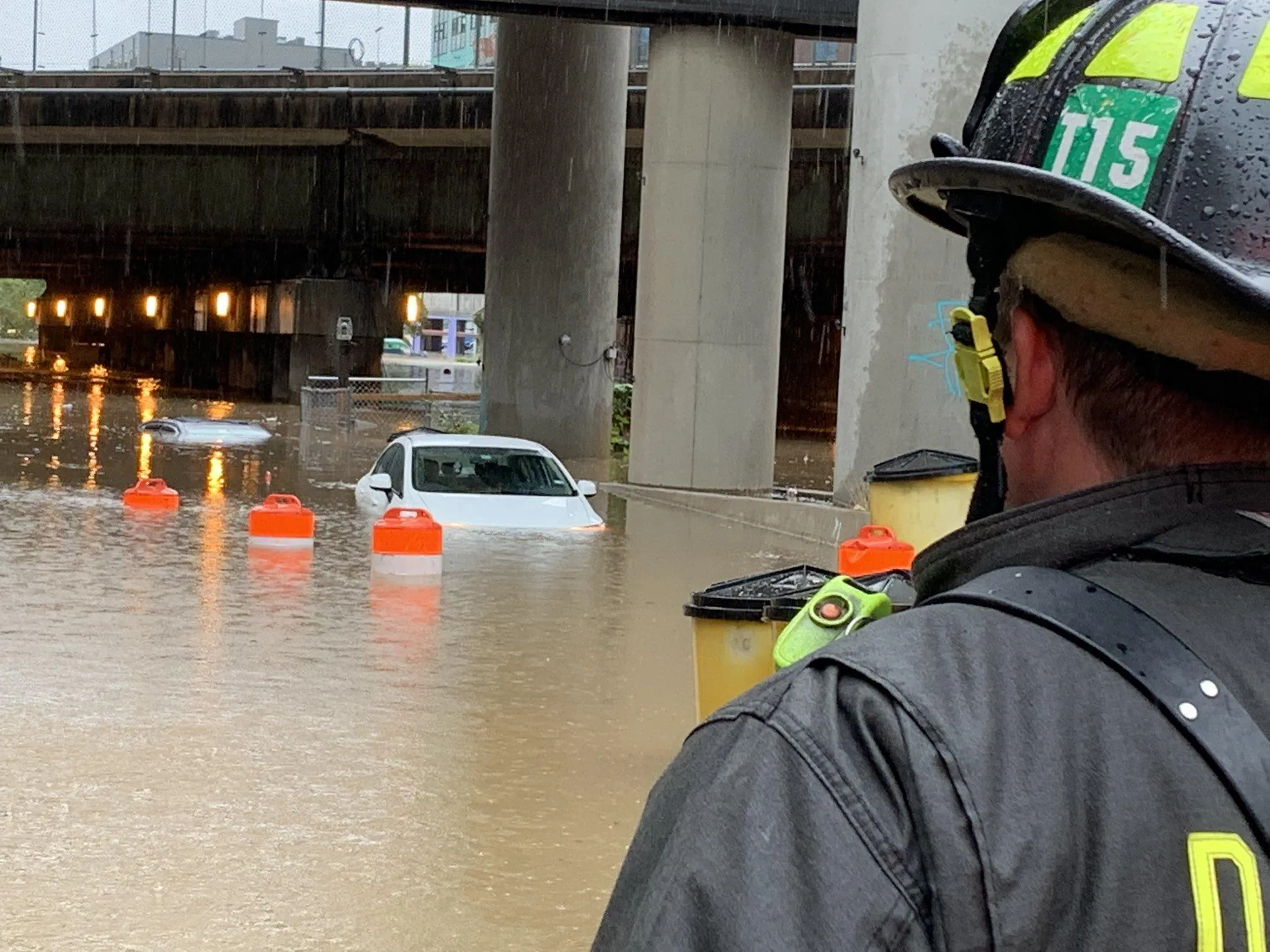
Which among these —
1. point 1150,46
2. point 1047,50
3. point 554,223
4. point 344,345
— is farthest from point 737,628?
point 344,345

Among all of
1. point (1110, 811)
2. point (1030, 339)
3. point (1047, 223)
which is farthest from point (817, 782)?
point (1047, 223)

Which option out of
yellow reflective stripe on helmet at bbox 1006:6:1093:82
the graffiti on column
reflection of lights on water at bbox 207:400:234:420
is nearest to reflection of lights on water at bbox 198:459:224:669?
the graffiti on column

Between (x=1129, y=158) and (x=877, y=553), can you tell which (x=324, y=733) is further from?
(x=1129, y=158)

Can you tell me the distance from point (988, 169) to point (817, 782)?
68 centimetres

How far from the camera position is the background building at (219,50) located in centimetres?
4344

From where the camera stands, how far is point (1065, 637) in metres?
1.58

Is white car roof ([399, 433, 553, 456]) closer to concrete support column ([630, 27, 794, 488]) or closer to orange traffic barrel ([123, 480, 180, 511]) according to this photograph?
orange traffic barrel ([123, 480, 180, 511])

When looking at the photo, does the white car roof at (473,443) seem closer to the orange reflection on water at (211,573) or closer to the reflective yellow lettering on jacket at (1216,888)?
the orange reflection on water at (211,573)

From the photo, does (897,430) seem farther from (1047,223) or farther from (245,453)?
(1047,223)

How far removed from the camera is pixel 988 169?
1808 millimetres

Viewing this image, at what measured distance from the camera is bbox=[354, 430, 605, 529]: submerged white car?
18047 mm

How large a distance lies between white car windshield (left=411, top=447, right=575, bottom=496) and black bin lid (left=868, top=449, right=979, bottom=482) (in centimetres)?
1011

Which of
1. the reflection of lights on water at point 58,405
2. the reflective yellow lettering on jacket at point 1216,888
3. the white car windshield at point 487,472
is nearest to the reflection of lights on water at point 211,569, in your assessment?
the white car windshield at point 487,472

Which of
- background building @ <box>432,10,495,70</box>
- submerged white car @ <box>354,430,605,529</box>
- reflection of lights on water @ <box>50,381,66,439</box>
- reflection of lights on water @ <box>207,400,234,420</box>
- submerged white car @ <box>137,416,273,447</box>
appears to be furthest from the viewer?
background building @ <box>432,10,495,70</box>
